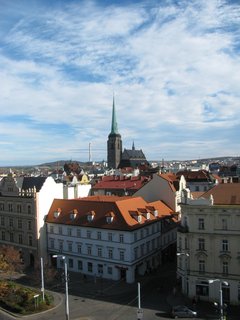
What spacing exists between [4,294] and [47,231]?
65.8 feet

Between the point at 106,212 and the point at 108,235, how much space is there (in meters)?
4.39

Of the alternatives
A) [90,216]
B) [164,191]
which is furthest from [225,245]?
[164,191]

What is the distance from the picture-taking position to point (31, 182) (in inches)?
3167

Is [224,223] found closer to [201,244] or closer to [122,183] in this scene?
[201,244]

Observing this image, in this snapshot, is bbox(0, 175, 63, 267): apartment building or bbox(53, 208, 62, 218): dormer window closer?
bbox(53, 208, 62, 218): dormer window

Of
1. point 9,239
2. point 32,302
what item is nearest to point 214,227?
point 32,302

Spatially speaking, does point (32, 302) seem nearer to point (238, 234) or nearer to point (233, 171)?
point (238, 234)

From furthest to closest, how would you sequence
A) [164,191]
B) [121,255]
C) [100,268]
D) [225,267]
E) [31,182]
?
[164,191]
[31,182]
[100,268]
[121,255]
[225,267]

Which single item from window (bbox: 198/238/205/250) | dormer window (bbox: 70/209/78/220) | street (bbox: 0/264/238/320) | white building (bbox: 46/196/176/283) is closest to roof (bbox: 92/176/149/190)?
white building (bbox: 46/196/176/283)

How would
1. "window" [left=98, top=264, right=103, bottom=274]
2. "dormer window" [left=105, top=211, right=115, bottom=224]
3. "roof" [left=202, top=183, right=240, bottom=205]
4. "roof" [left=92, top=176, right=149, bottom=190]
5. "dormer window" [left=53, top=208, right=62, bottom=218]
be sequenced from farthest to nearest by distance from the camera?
"roof" [left=92, top=176, right=149, bottom=190]
"dormer window" [left=53, top=208, right=62, bottom=218]
"window" [left=98, top=264, right=103, bottom=274]
"dormer window" [left=105, top=211, right=115, bottom=224]
"roof" [left=202, top=183, right=240, bottom=205]

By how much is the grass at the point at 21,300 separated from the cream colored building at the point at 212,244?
20526 millimetres

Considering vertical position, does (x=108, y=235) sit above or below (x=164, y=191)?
below

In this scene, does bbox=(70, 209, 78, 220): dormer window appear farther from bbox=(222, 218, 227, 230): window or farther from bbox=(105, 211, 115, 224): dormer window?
bbox=(222, 218, 227, 230): window

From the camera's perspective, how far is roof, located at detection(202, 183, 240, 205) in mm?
56688
